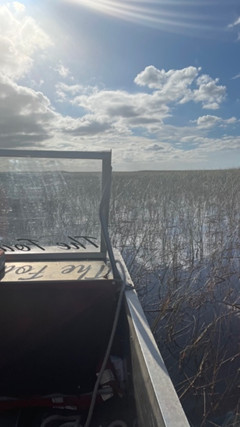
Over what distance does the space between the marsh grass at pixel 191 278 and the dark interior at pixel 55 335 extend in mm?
889

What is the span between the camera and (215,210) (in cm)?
709

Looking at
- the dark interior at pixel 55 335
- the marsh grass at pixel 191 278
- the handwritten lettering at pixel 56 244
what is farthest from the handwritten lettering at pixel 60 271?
the marsh grass at pixel 191 278

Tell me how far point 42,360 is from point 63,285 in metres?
0.47

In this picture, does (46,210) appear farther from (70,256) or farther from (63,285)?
(63,285)

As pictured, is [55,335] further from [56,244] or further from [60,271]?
[56,244]

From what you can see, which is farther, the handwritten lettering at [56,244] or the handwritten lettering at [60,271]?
the handwritten lettering at [56,244]

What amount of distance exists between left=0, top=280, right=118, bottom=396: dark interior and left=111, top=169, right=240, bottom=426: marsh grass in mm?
889

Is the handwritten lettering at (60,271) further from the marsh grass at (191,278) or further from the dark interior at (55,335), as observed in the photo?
the marsh grass at (191,278)

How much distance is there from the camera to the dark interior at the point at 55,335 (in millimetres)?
1844

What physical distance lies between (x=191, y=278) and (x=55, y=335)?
2.55 metres

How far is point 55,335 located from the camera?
6.29 ft

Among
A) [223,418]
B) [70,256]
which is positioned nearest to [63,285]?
[70,256]

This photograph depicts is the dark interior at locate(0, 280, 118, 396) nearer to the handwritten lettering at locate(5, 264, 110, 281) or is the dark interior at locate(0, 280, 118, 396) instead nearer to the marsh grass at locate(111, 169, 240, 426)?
the handwritten lettering at locate(5, 264, 110, 281)

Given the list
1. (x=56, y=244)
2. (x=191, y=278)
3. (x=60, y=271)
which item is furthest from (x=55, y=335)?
(x=191, y=278)
